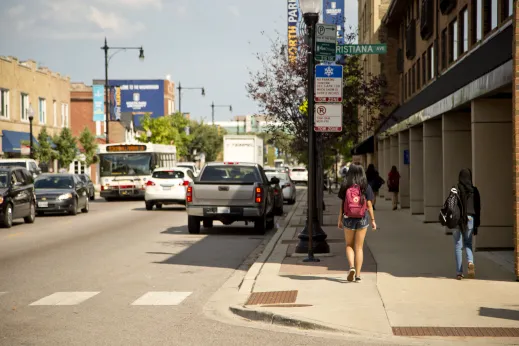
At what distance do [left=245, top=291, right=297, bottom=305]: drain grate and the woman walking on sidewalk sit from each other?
1.38 metres

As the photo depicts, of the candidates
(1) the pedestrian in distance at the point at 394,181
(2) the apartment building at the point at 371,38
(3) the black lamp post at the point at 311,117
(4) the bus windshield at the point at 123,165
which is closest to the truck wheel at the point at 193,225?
(3) the black lamp post at the point at 311,117

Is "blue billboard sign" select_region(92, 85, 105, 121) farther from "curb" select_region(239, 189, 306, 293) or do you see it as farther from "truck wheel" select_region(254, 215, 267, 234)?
"curb" select_region(239, 189, 306, 293)

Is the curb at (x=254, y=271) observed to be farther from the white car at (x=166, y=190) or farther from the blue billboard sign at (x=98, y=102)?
the blue billboard sign at (x=98, y=102)

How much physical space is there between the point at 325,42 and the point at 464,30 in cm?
942

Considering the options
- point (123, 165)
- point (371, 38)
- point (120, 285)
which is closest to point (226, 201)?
point (120, 285)

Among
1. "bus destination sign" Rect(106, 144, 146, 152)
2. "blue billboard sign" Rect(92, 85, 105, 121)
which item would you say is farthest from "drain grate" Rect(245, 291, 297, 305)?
"blue billboard sign" Rect(92, 85, 105, 121)

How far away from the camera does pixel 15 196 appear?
26234 mm

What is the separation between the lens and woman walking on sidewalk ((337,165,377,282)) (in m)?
12.9

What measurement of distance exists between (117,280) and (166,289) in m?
1.32

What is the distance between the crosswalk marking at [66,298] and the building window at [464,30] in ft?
49.9

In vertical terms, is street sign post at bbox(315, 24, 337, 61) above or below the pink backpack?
above

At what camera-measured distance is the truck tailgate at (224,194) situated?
2319cm

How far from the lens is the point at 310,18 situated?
16.1 meters

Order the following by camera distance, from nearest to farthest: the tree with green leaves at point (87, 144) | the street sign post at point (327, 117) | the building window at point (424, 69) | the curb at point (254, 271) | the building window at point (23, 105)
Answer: the curb at point (254, 271) → the street sign post at point (327, 117) → the building window at point (424, 69) → the building window at point (23, 105) → the tree with green leaves at point (87, 144)
